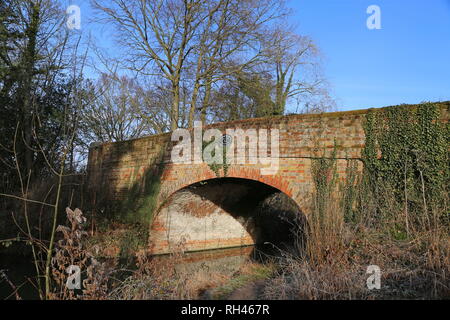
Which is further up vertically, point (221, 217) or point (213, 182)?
point (213, 182)

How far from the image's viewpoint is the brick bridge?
5.97 meters

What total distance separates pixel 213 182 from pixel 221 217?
2.58 meters

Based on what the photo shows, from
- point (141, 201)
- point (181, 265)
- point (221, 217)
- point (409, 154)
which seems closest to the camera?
point (409, 154)

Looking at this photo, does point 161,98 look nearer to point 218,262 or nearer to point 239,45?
point 239,45

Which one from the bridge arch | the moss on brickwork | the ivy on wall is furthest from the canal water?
the ivy on wall

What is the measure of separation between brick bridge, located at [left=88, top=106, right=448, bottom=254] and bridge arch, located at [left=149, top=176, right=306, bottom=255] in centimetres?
3

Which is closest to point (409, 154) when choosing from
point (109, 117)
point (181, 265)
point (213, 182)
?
point (213, 182)

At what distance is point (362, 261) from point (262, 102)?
10141 millimetres

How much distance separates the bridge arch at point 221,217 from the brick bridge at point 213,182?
3 centimetres

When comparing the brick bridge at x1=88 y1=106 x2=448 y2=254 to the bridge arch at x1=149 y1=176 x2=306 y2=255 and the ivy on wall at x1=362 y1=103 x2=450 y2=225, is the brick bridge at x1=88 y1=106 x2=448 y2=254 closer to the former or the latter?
the bridge arch at x1=149 y1=176 x2=306 y2=255

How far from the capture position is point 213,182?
8.58 m

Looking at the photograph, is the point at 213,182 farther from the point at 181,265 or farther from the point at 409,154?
the point at 409,154

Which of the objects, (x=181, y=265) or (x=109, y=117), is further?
(x=109, y=117)
